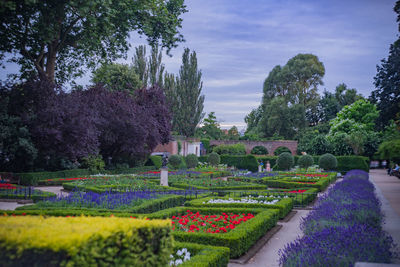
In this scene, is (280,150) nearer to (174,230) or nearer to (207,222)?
(207,222)

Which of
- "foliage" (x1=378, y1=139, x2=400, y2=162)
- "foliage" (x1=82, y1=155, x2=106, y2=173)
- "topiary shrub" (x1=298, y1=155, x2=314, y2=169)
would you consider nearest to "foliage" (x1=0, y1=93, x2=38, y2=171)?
"foliage" (x1=82, y1=155, x2=106, y2=173)

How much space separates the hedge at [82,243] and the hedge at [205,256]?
1.28 m

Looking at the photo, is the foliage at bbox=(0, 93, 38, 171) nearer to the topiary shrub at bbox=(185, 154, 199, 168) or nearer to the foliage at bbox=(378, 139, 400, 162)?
the foliage at bbox=(378, 139, 400, 162)

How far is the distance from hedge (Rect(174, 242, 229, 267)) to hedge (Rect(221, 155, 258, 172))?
23.5 meters

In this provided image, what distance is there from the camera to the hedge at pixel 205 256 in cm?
424

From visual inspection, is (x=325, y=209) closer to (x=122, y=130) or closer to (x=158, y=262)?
(x=158, y=262)

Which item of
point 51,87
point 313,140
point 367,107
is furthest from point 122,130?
point 367,107

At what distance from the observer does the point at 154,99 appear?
2728cm

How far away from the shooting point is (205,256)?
14.9 ft

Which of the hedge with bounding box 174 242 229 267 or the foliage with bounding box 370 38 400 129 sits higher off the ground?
the foliage with bounding box 370 38 400 129

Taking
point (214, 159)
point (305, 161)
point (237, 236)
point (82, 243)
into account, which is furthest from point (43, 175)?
point (305, 161)

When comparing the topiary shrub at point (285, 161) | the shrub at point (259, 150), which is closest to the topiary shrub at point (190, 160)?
the topiary shrub at point (285, 161)

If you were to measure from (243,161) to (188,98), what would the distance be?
1164 cm

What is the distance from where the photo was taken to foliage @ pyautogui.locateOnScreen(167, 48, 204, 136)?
3775 centimetres
